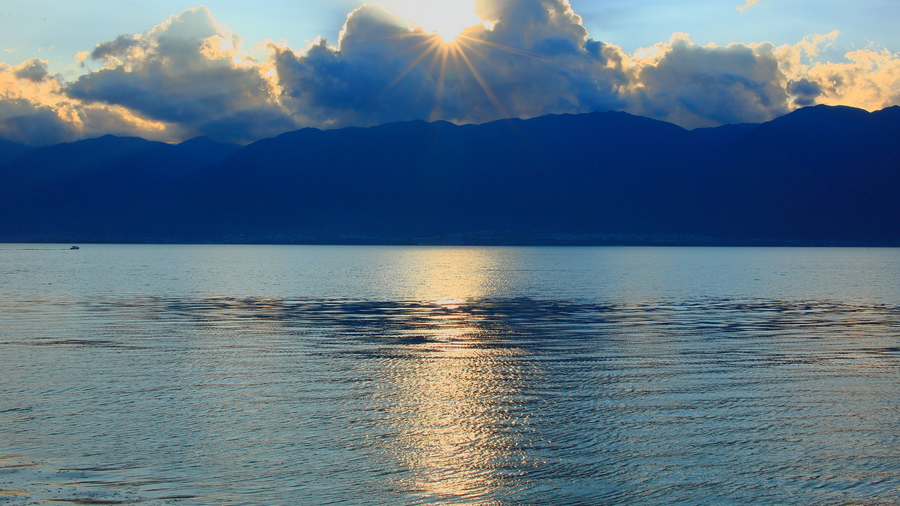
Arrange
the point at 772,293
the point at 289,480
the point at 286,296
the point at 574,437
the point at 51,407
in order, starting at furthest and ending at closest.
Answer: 1. the point at 772,293
2. the point at 286,296
3. the point at 51,407
4. the point at 574,437
5. the point at 289,480

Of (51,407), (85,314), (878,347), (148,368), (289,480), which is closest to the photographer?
(289,480)

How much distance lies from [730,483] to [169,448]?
10.0 meters

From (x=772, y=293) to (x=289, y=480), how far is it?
59076 mm

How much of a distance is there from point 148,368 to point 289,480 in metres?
12.2

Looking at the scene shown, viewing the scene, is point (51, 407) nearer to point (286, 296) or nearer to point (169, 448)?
point (169, 448)

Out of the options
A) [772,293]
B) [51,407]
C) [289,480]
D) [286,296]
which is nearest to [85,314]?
[286,296]

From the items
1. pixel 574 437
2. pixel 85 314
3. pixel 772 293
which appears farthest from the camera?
pixel 772 293

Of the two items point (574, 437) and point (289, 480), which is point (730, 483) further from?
point (289, 480)

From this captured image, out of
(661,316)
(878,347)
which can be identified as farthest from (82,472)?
(661,316)

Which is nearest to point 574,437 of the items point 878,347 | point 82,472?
point 82,472

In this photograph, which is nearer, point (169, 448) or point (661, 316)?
point (169, 448)

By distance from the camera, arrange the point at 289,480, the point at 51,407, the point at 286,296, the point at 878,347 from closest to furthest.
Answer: the point at 289,480 < the point at 51,407 < the point at 878,347 < the point at 286,296

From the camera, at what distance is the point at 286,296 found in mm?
55656

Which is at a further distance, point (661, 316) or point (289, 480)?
point (661, 316)
